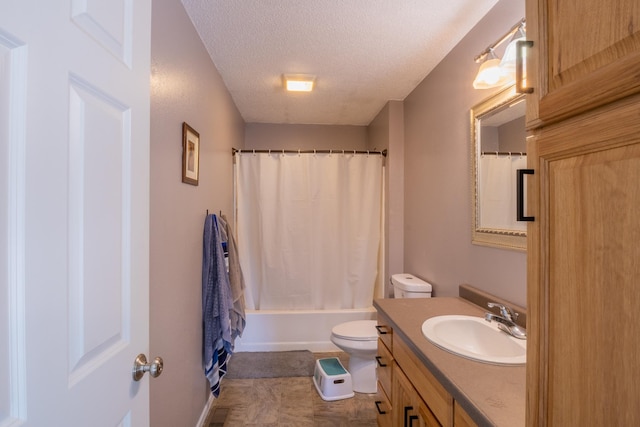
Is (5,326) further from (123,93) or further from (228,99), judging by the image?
(228,99)

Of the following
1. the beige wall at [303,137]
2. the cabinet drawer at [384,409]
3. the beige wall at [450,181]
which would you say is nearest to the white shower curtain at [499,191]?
the beige wall at [450,181]

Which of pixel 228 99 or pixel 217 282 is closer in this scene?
pixel 217 282

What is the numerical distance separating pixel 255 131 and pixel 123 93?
291 cm

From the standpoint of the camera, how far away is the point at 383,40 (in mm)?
1837

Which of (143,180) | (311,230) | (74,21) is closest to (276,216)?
(311,230)

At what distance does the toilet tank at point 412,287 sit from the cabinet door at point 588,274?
160 cm

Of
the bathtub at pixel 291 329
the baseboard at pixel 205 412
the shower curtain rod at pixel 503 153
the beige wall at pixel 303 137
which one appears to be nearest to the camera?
the shower curtain rod at pixel 503 153

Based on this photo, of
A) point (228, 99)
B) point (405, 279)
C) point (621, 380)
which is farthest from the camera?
point (228, 99)

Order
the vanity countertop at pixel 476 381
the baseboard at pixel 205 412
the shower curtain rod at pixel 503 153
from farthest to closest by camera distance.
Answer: the baseboard at pixel 205 412, the shower curtain rod at pixel 503 153, the vanity countertop at pixel 476 381

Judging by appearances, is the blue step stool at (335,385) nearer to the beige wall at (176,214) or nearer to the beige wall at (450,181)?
the beige wall at (176,214)

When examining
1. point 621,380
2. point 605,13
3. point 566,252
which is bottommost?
point 621,380

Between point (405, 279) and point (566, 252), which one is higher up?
point (566, 252)

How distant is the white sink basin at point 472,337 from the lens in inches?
45.7

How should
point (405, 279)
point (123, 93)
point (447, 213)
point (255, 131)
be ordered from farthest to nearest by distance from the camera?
point (255, 131), point (405, 279), point (447, 213), point (123, 93)
